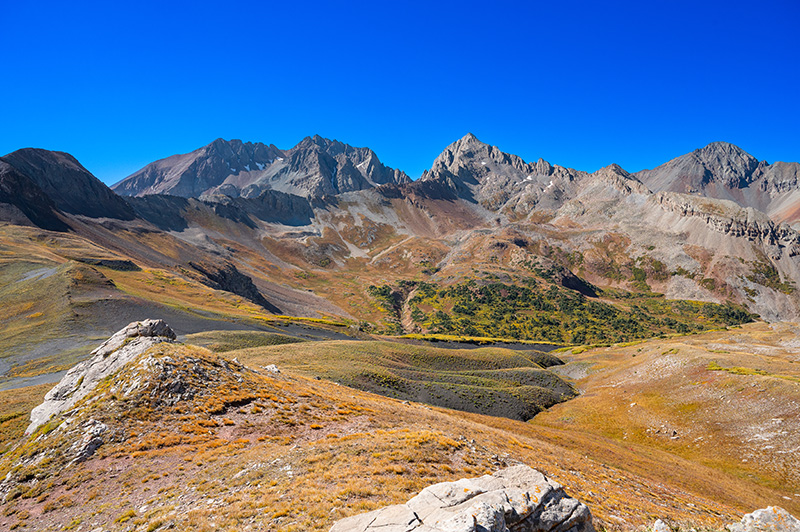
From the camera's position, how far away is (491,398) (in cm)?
6000

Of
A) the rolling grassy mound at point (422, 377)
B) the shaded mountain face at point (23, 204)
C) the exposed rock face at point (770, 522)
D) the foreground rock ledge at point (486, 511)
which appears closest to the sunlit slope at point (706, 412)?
the rolling grassy mound at point (422, 377)

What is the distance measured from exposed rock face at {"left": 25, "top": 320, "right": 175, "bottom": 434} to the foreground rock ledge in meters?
25.3

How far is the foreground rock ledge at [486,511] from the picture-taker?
8852mm

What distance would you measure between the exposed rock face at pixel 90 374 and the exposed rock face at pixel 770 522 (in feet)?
116

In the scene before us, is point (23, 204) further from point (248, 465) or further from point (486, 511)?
point (486, 511)

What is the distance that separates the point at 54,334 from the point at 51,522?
3110 inches

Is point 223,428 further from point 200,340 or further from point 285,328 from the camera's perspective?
point 285,328

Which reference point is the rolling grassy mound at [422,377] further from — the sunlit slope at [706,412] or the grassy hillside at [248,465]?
the grassy hillside at [248,465]

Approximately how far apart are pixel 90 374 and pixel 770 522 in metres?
39.2

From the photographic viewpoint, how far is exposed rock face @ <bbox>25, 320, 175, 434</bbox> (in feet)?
79.8

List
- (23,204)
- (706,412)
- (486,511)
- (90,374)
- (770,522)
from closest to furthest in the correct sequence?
1. (486,511)
2. (770,522)
3. (90,374)
4. (706,412)
5. (23,204)

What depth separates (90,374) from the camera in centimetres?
2669

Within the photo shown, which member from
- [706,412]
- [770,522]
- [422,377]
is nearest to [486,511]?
[770,522]

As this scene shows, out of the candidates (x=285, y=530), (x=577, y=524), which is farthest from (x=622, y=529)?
(x=285, y=530)
